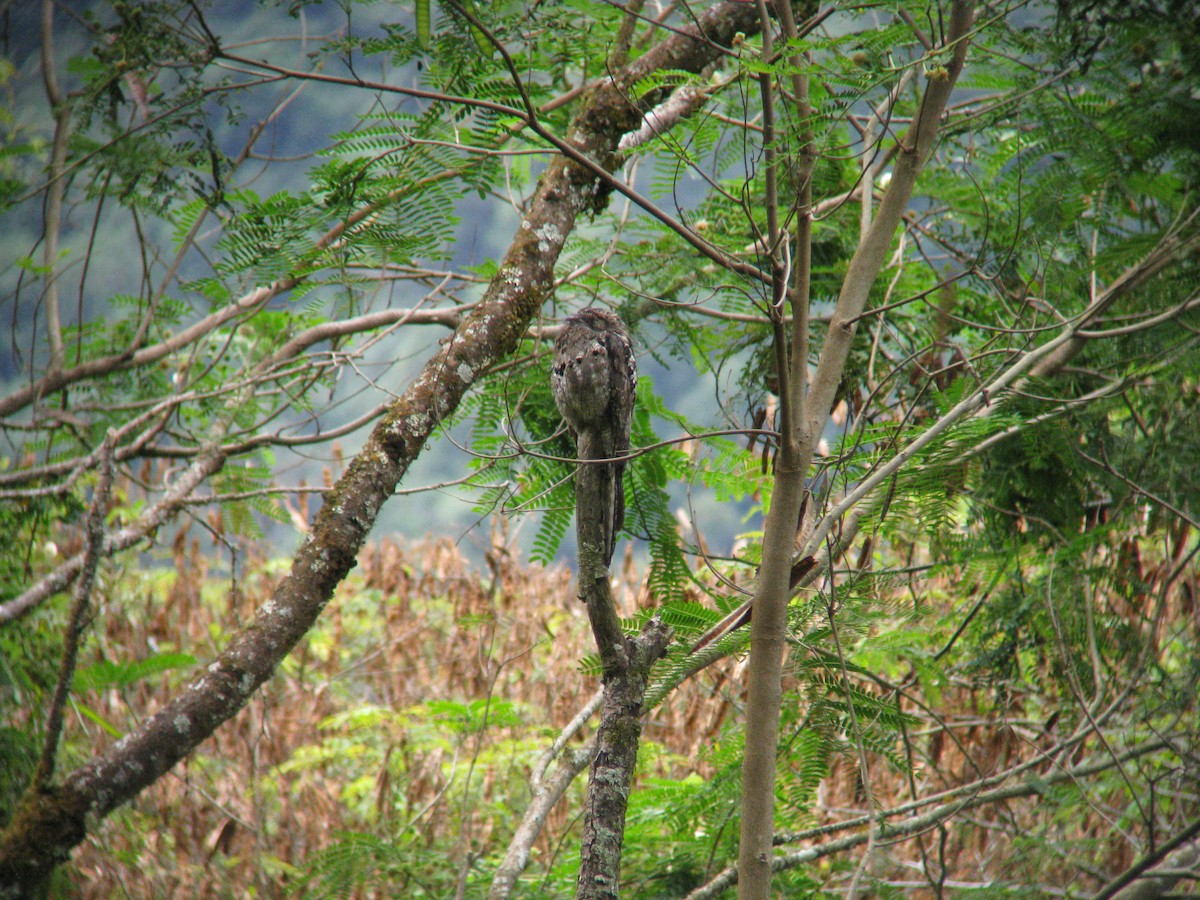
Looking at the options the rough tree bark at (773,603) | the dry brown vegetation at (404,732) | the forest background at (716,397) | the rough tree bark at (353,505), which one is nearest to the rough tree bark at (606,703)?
the forest background at (716,397)

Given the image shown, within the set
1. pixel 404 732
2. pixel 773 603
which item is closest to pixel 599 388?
pixel 773 603

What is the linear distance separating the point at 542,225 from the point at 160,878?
13.4 feet

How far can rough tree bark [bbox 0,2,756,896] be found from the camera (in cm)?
238

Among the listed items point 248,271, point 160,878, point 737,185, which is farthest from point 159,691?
point 737,185

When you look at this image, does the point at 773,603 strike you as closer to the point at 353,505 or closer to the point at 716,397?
the point at 716,397

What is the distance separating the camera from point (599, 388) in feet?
5.57

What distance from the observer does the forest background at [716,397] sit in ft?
6.89

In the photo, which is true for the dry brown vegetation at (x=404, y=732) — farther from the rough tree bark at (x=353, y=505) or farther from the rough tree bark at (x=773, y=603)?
the rough tree bark at (x=773, y=603)

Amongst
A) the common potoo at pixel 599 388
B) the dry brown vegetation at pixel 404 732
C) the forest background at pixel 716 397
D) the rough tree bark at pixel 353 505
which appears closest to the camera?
the common potoo at pixel 599 388

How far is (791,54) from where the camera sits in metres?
1.80

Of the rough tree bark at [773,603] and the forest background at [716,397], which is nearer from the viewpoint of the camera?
the rough tree bark at [773,603]

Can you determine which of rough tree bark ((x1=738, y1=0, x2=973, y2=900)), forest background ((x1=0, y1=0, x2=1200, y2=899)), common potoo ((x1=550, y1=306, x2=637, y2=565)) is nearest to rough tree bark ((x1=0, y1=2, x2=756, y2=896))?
forest background ((x1=0, y1=0, x2=1200, y2=899))

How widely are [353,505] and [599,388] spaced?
1.27 metres

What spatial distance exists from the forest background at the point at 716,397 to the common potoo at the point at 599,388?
0.13 meters
